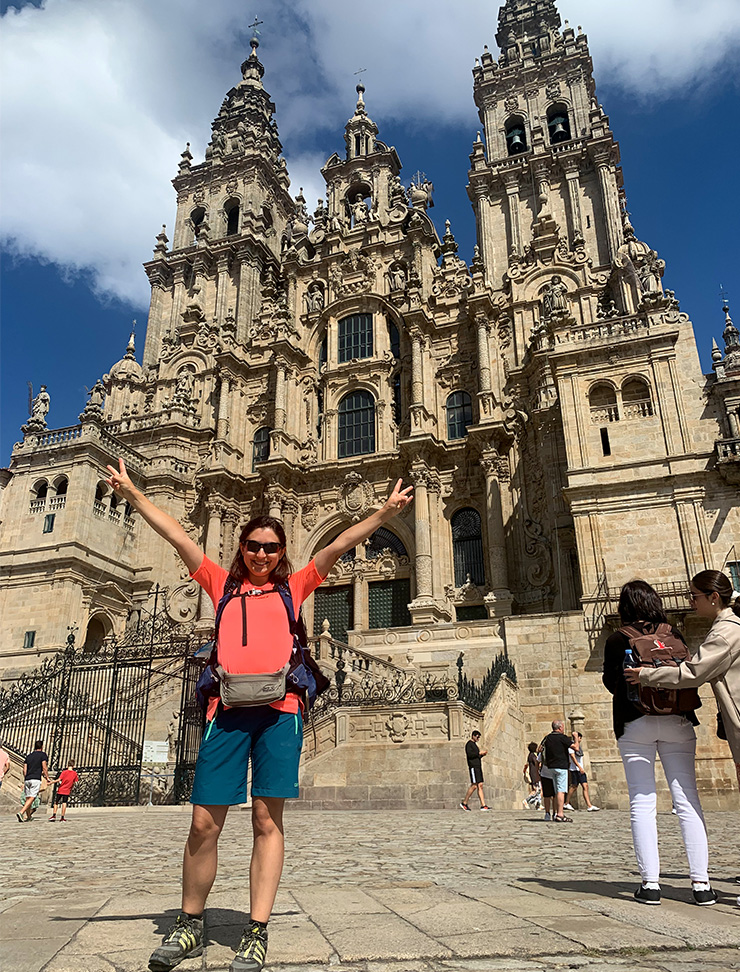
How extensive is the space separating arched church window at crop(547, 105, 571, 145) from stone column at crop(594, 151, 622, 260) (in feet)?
10.0

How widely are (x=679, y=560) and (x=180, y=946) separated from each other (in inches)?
760

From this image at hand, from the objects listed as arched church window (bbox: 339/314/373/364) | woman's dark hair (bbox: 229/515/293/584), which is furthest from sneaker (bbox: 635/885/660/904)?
arched church window (bbox: 339/314/373/364)

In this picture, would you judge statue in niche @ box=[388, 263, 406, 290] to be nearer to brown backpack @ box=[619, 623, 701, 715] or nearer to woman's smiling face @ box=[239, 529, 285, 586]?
brown backpack @ box=[619, 623, 701, 715]

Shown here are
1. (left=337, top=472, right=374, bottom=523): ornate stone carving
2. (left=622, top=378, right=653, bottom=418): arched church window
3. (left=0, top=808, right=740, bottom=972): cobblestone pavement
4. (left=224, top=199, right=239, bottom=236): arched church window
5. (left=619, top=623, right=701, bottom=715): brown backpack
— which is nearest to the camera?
(left=0, top=808, right=740, bottom=972): cobblestone pavement

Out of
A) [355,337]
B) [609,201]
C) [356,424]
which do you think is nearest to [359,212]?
[355,337]

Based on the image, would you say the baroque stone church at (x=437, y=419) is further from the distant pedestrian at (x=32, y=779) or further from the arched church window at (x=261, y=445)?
the distant pedestrian at (x=32, y=779)

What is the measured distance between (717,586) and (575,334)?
21172 mm

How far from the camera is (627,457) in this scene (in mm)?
21406

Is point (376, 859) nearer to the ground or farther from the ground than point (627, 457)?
nearer to the ground

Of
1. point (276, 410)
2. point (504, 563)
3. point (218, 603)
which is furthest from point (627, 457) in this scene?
point (218, 603)

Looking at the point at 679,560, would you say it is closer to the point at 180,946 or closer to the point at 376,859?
the point at 376,859

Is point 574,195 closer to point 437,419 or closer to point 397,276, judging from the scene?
point 397,276

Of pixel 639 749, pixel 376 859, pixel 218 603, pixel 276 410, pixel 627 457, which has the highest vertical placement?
pixel 276 410

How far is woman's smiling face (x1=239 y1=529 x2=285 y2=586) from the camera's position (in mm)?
3576
